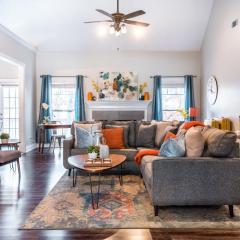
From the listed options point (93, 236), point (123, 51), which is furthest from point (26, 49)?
point (93, 236)

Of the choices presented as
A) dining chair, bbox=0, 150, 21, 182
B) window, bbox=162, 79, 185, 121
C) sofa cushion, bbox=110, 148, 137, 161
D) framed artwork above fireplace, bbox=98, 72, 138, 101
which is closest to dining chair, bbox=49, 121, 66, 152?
framed artwork above fireplace, bbox=98, 72, 138, 101

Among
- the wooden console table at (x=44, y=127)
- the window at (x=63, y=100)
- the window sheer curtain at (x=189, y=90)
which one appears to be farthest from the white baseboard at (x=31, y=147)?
the window sheer curtain at (x=189, y=90)

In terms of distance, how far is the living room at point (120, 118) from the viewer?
9.81 ft

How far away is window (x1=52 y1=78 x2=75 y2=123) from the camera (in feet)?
28.6

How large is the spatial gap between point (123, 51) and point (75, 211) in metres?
6.42

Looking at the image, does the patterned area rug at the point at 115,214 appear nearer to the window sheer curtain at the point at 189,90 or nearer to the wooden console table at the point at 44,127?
the wooden console table at the point at 44,127

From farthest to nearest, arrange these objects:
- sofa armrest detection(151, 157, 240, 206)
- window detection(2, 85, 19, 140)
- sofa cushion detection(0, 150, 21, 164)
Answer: window detection(2, 85, 19, 140) < sofa cushion detection(0, 150, 21, 164) < sofa armrest detection(151, 157, 240, 206)

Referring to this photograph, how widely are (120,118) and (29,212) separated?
5496mm

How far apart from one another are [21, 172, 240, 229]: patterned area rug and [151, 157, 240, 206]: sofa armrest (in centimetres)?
22

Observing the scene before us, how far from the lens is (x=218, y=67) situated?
22.3ft

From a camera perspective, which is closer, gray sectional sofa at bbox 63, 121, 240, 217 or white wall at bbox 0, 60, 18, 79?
gray sectional sofa at bbox 63, 121, 240, 217

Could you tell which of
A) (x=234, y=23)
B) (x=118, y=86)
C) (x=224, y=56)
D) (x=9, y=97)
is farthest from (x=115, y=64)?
(x=234, y=23)

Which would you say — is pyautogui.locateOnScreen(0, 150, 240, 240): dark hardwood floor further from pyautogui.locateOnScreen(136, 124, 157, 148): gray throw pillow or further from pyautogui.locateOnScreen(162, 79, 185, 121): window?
pyautogui.locateOnScreen(162, 79, 185, 121): window

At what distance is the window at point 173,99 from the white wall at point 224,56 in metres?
1.13
